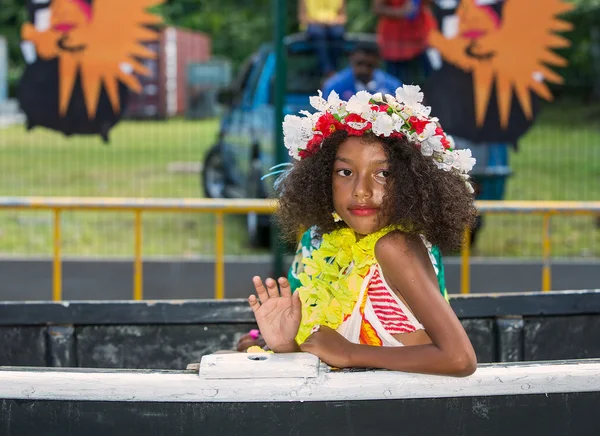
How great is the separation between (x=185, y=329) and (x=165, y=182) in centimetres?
664

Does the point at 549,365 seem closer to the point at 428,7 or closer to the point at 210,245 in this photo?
the point at 428,7

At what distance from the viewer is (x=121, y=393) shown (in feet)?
8.42

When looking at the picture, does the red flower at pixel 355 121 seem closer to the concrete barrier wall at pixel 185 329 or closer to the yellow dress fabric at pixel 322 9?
the concrete barrier wall at pixel 185 329

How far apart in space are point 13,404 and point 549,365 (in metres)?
1.37

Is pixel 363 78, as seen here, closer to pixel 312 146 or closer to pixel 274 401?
pixel 312 146

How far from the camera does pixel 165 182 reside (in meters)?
10.4

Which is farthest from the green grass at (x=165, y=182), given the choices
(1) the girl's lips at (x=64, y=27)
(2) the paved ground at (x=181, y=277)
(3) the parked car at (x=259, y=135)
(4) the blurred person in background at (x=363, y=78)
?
(1) the girl's lips at (x=64, y=27)

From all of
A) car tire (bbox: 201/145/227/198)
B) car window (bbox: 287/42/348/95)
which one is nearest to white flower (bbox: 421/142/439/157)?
car window (bbox: 287/42/348/95)

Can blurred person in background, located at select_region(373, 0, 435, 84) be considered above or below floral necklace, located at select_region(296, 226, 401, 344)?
above

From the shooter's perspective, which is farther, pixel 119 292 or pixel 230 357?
pixel 119 292

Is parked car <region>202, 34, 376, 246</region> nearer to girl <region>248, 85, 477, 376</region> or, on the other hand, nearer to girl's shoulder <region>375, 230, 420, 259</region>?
girl <region>248, 85, 477, 376</region>

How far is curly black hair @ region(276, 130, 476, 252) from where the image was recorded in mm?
2791

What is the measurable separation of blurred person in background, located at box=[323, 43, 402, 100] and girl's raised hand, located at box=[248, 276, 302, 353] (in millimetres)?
4718

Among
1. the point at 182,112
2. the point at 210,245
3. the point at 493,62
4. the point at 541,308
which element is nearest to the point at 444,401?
the point at 541,308
